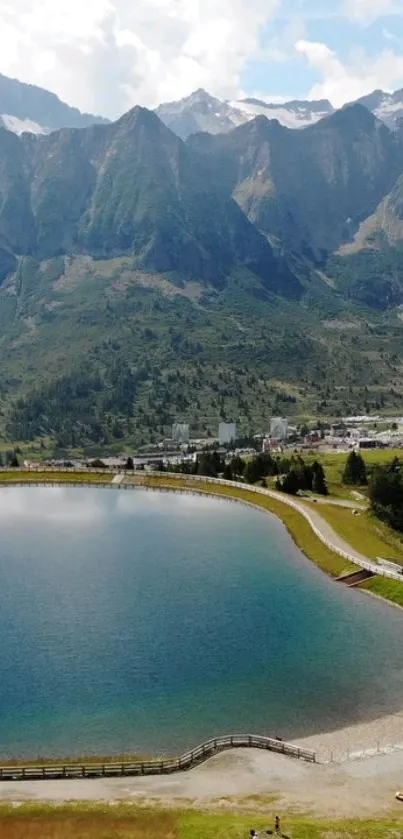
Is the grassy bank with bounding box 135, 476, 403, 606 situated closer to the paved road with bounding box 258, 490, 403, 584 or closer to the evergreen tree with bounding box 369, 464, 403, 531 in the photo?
the paved road with bounding box 258, 490, 403, 584

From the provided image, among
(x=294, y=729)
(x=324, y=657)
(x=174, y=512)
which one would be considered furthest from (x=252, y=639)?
(x=174, y=512)

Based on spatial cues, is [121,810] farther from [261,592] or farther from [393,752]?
[261,592]

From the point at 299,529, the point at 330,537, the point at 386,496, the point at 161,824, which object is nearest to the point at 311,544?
the point at 330,537

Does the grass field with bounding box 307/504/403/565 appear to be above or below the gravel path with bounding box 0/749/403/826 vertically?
above

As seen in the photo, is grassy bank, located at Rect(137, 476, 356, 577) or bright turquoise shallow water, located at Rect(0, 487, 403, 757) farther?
grassy bank, located at Rect(137, 476, 356, 577)

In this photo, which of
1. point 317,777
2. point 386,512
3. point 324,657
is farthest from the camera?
point 386,512

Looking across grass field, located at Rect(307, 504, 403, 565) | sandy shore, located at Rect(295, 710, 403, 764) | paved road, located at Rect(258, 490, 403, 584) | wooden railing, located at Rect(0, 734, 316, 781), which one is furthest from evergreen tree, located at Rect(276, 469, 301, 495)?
wooden railing, located at Rect(0, 734, 316, 781)

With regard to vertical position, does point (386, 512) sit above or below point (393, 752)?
above
